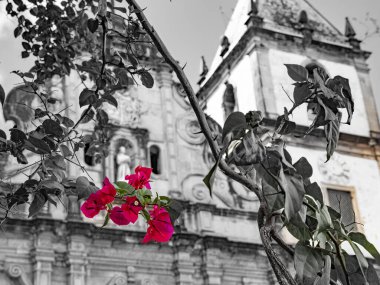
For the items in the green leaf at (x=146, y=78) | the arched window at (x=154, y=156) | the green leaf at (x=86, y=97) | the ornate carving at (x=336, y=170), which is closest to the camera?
the green leaf at (x=86, y=97)

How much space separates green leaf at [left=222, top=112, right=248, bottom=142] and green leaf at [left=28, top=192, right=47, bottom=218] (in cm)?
129

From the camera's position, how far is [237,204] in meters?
Answer: 13.6

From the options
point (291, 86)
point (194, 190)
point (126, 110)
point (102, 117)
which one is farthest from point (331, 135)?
point (291, 86)

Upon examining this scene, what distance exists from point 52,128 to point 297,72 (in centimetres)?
156

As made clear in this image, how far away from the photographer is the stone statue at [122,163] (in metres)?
12.8

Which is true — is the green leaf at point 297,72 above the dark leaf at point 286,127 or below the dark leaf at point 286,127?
above

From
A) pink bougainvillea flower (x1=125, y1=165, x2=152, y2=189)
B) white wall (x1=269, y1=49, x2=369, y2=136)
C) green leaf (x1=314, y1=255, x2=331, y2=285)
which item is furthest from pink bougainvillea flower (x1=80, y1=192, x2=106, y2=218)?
white wall (x1=269, y1=49, x2=369, y2=136)

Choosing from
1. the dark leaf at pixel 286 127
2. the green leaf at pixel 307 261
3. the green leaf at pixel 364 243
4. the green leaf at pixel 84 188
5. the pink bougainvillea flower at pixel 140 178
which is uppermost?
the green leaf at pixel 84 188

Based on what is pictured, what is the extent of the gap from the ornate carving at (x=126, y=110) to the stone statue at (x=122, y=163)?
0.56 m

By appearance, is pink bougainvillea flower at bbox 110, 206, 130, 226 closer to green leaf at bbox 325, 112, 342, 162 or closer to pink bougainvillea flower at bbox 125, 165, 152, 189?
pink bougainvillea flower at bbox 125, 165, 152, 189

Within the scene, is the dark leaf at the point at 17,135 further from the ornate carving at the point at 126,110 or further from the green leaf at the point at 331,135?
the ornate carving at the point at 126,110

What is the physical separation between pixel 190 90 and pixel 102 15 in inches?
59.3

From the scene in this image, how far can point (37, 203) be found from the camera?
10.8 ft

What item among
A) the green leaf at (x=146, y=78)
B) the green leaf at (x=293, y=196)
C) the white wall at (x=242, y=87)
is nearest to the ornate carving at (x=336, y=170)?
the white wall at (x=242, y=87)
